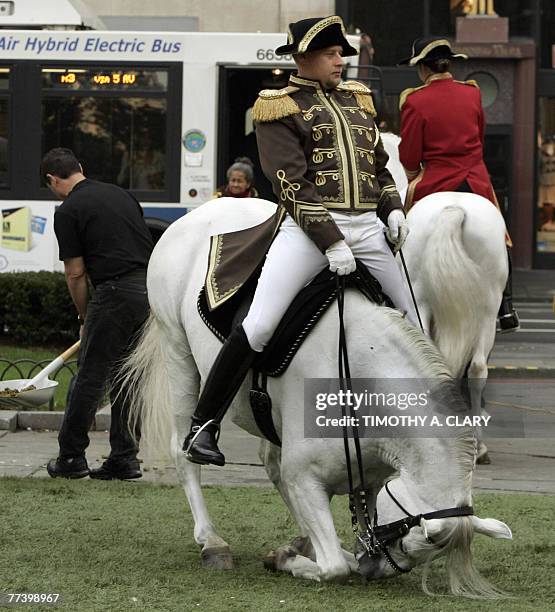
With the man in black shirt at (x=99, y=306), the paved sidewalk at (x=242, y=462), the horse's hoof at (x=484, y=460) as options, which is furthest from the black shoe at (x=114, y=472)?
the horse's hoof at (x=484, y=460)

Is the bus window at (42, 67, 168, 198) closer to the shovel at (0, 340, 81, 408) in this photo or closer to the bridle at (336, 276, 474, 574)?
the shovel at (0, 340, 81, 408)

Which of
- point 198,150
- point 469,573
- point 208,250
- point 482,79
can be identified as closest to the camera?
point 469,573

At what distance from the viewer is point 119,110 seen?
1672 centimetres

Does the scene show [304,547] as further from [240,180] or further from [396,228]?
[240,180]

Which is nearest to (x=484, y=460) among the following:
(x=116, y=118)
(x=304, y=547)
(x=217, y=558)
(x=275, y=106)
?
(x=304, y=547)

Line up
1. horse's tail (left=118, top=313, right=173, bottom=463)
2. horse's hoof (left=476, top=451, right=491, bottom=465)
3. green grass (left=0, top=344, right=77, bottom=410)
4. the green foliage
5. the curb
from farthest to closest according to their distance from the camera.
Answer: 1. the green foliage
2. the curb
3. green grass (left=0, top=344, right=77, bottom=410)
4. horse's hoof (left=476, top=451, right=491, bottom=465)
5. horse's tail (left=118, top=313, right=173, bottom=463)

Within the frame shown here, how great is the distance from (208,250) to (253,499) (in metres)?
1.92

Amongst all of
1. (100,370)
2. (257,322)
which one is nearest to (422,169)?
(100,370)

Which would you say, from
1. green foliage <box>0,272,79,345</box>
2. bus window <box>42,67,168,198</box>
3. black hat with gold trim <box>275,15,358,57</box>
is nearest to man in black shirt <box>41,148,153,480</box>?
black hat with gold trim <box>275,15,358,57</box>

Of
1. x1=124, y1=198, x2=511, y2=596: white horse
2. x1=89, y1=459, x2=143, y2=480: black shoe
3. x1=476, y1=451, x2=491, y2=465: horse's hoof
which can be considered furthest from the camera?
x1=476, y1=451, x2=491, y2=465: horse's hoof

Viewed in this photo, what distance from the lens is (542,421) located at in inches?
455

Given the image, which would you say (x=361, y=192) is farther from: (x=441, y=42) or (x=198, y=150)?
(x=198, y=150)

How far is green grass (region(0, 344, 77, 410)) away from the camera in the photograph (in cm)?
1214

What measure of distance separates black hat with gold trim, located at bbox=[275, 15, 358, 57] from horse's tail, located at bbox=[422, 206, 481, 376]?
2.76 metres
